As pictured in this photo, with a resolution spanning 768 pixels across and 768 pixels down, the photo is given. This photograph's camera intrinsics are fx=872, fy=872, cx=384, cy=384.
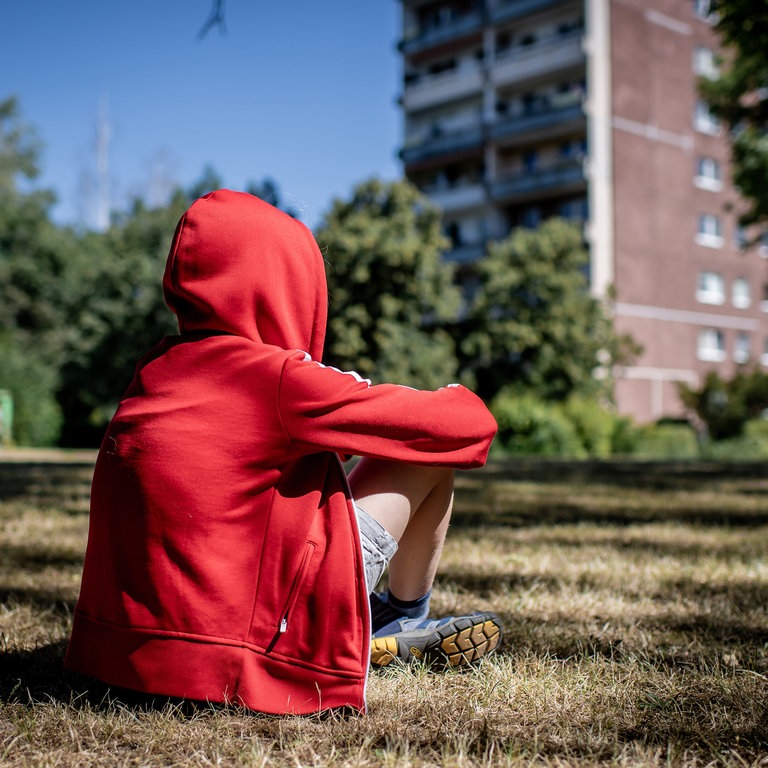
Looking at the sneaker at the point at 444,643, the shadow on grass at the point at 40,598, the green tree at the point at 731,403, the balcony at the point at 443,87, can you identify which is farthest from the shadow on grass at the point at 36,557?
the balcony at the point at 443,87

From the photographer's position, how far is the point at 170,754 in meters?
1.84

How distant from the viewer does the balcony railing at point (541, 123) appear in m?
34.7

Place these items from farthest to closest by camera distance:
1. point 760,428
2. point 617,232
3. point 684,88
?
point 684,88
point 617,232
point 760,428

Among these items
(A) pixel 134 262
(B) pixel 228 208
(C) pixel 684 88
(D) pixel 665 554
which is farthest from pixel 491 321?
(B) pixel 228 208

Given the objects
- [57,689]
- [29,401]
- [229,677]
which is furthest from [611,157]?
[229,677]

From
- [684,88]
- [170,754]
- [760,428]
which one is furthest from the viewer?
[684,88]

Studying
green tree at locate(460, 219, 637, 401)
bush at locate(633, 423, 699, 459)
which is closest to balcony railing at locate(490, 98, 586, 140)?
green tree at locate(460, 219, 637, 401)

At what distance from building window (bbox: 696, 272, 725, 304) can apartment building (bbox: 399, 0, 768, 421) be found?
0.06 m

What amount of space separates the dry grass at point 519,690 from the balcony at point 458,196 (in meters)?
34.1

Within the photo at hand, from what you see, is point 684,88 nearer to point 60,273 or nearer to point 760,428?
point 760,428

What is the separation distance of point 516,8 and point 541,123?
5348 mm

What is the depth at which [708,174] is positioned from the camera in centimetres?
3906

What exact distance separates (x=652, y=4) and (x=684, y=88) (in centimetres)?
378

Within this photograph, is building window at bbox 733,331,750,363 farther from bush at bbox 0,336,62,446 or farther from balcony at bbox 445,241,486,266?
bush at bbox 0,336,62,446
